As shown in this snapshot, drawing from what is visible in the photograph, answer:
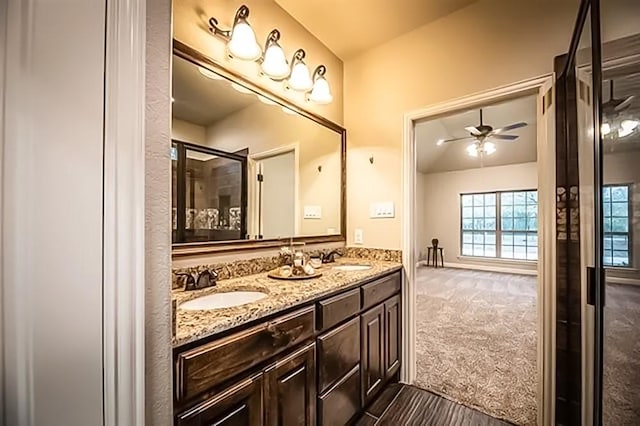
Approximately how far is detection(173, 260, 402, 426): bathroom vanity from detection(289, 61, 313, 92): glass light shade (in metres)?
1.34

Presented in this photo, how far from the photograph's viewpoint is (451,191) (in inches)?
296

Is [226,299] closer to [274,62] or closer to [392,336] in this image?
[392,336]

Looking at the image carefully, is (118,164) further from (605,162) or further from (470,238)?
(470,238)

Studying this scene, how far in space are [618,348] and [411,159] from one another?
1.56 m

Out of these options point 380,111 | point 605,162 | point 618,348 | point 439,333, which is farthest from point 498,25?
point 439,333

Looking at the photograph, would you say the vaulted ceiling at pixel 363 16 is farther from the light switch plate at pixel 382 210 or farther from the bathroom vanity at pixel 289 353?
the bathroom vanity at pixel 289 353

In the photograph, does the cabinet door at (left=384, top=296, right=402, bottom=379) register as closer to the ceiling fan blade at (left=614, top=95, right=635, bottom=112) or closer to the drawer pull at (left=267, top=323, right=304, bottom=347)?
the drawer pull at (left=267, top=323, right=304, bottom=347)

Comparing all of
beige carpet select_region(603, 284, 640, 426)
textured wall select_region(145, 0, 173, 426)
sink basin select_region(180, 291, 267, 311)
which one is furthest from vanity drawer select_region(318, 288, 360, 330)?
beige carpet select_region(603, 284, 640, 426)

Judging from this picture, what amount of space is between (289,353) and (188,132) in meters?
1.22

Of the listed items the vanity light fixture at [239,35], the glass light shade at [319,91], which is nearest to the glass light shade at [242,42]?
the vanity light fixture at [239,35]

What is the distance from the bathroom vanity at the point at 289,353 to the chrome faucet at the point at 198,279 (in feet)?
0.20

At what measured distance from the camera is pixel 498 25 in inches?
72.1

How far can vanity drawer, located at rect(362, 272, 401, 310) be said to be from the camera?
5.62ft

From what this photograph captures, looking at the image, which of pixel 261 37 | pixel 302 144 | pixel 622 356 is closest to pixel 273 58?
pixel 261 37
